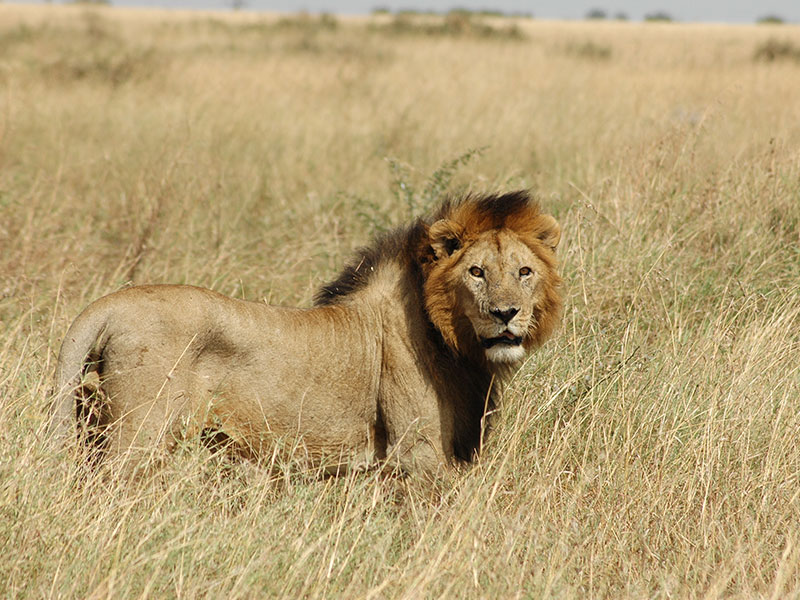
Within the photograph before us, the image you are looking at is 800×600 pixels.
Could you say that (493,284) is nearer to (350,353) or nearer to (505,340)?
(505,340)

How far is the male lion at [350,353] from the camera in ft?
12.6

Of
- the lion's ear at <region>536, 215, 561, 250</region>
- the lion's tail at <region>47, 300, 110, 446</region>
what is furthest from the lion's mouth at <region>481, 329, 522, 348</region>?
the lion's tail at <region>47, 300, 110, 446</region>

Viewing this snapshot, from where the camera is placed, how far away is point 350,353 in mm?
4445

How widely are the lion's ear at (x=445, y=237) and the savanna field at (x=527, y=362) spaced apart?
0.99 metres

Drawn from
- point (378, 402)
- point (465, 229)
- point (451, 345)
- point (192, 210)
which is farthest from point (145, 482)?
point (192, 210)

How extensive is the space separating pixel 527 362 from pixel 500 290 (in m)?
1.13

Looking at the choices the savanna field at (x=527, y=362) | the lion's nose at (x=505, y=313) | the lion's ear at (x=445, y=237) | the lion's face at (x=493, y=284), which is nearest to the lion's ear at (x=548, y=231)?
the lion's face at (x=493, y=284)

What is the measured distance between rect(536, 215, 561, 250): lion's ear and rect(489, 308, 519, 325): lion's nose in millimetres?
546

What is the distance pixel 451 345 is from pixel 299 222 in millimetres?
3850

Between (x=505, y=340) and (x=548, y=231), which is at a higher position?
(x=548, y=231)

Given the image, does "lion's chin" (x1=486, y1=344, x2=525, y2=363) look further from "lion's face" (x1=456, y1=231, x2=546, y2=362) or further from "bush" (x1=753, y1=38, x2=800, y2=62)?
"bush" (x1=753, y1=38, x2=800, y2=62)

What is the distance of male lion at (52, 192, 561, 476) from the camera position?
3830 mm

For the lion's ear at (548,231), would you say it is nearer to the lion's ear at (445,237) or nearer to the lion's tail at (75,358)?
the lion's ear at (445,237)

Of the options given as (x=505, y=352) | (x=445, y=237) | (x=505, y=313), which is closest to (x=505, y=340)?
(x=505, y=352)
